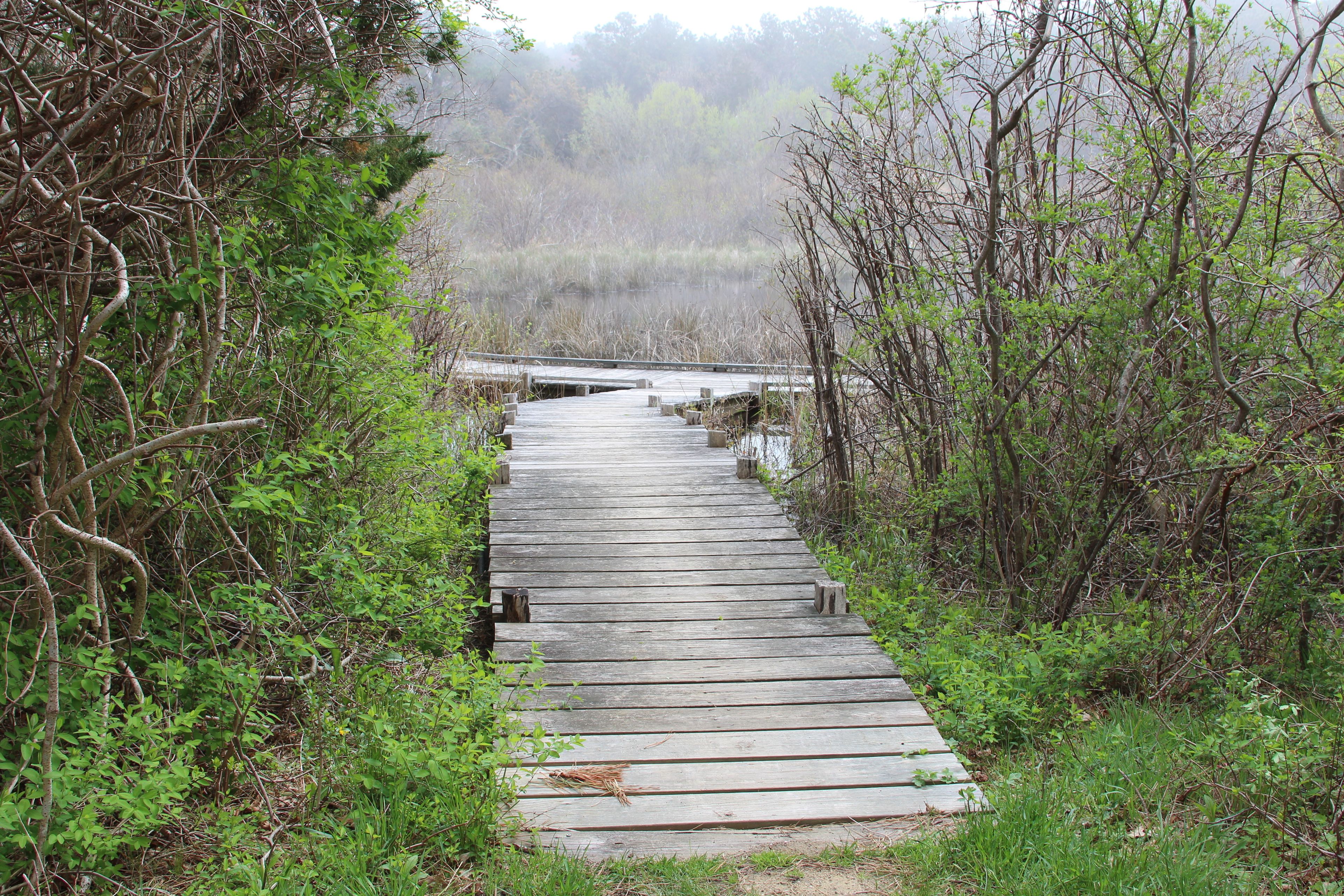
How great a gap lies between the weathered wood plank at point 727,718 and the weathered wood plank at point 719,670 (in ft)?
0.70

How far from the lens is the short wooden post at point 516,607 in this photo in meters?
4.05

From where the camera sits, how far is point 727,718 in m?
3.38

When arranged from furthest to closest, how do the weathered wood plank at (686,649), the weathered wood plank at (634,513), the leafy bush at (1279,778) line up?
the weathered wood plank at (634,513) → the weathered wood plank at (686,649) → the leafy bush at (1279,778)

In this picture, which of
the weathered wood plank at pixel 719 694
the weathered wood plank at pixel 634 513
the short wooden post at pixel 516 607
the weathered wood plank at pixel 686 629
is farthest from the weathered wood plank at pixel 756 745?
the weathered wood plank at pixel 634 513

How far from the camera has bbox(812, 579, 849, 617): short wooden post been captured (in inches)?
169

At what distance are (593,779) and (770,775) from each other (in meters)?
0.59

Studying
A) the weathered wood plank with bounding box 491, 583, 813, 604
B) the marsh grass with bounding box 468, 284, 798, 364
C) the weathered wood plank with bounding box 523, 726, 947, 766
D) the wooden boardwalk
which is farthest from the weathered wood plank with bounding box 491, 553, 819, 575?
the marsh grass with bounding box 468, 284, 798, 364

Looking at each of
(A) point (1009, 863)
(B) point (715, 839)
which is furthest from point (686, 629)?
(A) point (1009, 863)

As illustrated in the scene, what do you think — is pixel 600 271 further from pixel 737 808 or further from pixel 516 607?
pixel 737 808

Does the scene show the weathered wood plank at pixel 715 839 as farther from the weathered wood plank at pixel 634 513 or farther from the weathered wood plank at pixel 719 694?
the weathered wood plank at pixel 634 513

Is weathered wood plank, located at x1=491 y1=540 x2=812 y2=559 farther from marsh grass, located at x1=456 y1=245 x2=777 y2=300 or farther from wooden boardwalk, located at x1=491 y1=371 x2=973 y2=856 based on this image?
marsh grass, located at x1=456 y1=245 x2=777 y2=300

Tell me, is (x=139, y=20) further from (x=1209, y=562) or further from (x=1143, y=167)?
(x=1209, y=562)

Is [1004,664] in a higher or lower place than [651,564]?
lower

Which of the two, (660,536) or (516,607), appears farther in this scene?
(660,536)
